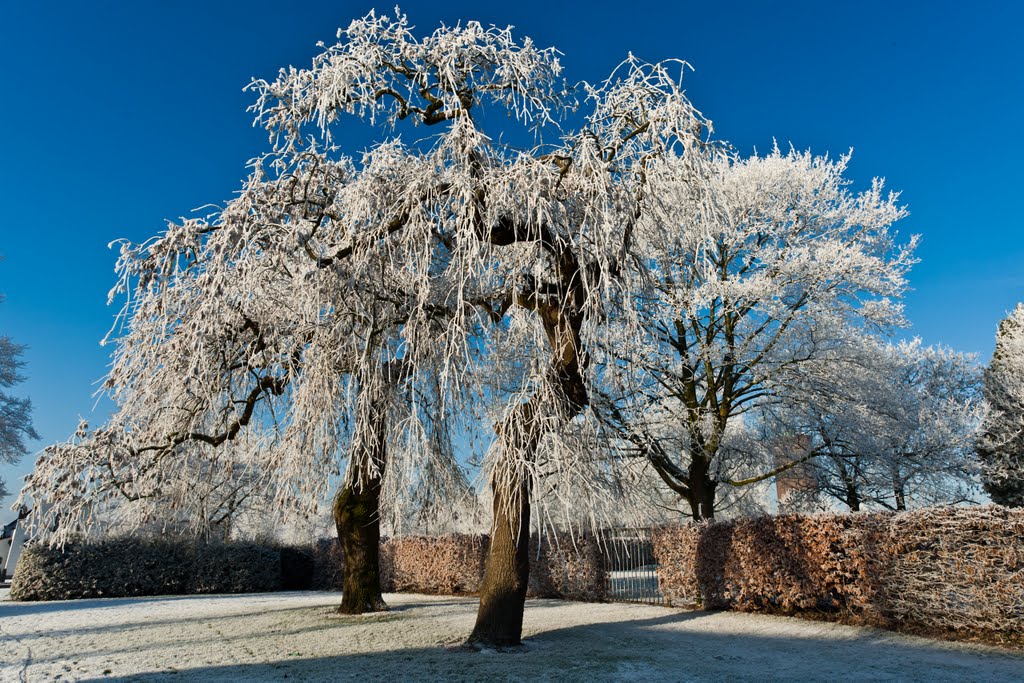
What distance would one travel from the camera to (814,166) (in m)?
14.0

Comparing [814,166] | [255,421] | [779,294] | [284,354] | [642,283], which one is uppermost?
[814,166]

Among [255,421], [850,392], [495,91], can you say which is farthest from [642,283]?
[850,392]

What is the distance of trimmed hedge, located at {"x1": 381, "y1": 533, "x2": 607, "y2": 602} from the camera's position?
11.9 meters

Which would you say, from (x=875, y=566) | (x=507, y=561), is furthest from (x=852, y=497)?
(x=507, y=561)

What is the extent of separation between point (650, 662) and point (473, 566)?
8075mm

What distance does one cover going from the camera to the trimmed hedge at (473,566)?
39.2 ft

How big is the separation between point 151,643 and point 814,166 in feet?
46.3

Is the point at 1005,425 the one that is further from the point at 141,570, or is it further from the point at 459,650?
the point at 141,570

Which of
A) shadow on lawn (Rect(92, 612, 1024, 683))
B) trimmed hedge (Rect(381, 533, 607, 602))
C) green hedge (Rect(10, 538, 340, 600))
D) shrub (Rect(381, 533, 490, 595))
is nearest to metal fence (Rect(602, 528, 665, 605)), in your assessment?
trimmed hedge (Rect(381, 533, 607, 602))

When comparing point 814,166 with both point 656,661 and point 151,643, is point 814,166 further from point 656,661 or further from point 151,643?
point 151,643

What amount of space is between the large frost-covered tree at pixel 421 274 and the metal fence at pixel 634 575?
5.44m

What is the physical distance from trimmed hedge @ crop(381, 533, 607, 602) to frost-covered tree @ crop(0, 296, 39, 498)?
12.6 meters

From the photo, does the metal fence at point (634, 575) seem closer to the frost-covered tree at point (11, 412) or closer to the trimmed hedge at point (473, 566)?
the trimmed hedge at point (473, 566)

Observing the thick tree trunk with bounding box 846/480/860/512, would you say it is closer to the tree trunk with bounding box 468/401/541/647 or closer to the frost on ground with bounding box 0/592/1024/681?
the frost on ground with bounding box 0/592/1024/681
